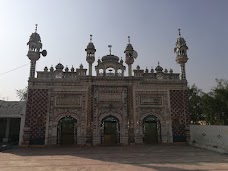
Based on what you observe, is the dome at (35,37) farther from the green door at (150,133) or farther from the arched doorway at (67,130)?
the green door at (150,133)

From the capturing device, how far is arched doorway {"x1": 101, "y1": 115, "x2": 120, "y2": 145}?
59.8 ft

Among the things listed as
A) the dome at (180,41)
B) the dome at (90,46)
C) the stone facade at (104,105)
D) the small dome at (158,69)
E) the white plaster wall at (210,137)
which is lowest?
the white plaster wall at (210,137)

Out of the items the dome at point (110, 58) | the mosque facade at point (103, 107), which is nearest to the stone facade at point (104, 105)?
the mosque facade at point (103, 107)

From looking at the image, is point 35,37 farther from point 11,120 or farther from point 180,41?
point 180,41

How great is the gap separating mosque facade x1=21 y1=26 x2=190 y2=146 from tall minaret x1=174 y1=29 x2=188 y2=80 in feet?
3.38

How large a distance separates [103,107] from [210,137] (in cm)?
892

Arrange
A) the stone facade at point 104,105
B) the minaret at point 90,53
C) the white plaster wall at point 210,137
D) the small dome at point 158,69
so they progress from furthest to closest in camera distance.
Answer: the small dome at point 158,69, the minaret at point 90,53, the stone facade at point 104,105, the white plaster wall at point 210,137

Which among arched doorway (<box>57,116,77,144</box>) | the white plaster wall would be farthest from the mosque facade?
the white plaster wall

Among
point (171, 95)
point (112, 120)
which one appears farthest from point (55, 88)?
point (171, 95)

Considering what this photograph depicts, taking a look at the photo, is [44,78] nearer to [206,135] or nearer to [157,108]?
[157,108]

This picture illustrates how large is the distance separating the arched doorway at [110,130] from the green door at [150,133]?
254 centimetres

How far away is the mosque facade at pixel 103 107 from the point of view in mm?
17844

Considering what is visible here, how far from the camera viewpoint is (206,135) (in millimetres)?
15820

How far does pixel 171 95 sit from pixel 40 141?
12263 millimetres
